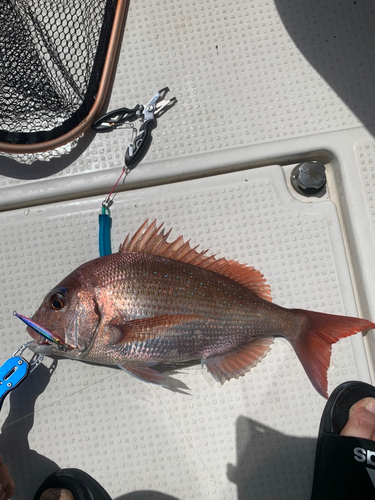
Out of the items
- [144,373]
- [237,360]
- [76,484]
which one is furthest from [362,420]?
[76,484]

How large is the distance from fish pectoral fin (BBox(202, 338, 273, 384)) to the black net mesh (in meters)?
1.21

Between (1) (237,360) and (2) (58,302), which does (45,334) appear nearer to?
(2) (58,302)

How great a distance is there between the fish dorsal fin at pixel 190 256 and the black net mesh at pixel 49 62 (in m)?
0.60

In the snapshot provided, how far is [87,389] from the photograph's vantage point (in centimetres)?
169

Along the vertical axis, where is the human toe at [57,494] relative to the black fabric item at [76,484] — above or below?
below

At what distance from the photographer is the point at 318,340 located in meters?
1.55

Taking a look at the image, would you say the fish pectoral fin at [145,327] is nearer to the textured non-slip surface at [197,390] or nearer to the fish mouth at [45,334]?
the fish mouth at [45,334]

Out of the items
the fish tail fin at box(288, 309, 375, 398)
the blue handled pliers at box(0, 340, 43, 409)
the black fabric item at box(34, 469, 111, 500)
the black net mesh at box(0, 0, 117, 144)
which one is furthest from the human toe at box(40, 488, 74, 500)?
the black net mesh at box(0, 0, 117, 144)

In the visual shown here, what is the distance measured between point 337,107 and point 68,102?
1253 mm

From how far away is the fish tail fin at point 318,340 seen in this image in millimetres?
1533

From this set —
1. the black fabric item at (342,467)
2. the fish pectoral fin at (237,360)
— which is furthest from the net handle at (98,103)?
the black fabric item at (342,467)

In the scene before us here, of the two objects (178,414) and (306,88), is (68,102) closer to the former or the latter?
(306,88)

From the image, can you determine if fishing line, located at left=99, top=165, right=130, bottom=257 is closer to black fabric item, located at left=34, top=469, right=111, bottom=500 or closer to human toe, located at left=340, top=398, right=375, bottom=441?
black fabric item, located at left=34, top=469, right=111, bottom=500

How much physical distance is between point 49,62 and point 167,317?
1.32 meters
